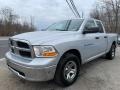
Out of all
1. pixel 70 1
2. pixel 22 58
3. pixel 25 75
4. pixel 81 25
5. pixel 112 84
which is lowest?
pixel 112 84

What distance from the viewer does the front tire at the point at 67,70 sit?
353cm

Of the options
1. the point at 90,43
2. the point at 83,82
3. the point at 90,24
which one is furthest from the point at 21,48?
the point at 90,24

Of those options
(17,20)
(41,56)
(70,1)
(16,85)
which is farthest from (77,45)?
(17,20)

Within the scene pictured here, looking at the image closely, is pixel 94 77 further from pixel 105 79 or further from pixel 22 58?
pixel 22 58

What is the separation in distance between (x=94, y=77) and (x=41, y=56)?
1.91 m

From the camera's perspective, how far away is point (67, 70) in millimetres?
3818

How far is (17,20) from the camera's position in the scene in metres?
49.8

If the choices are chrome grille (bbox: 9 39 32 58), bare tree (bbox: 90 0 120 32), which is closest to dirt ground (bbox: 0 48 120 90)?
chrome grille (bbox: 9 39 32 58)

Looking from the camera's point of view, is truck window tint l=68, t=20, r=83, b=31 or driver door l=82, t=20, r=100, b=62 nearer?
driver door l=82, t=20, r=100, b=62

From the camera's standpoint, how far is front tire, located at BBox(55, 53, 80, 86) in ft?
11.6

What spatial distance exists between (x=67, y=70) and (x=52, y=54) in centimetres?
75

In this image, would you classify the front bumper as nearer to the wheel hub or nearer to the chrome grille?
the chrome grille

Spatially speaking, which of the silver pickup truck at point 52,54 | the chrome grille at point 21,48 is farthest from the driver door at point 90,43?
the chrome grille at point 21,48

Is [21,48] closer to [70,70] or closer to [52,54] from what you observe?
[52,54]
